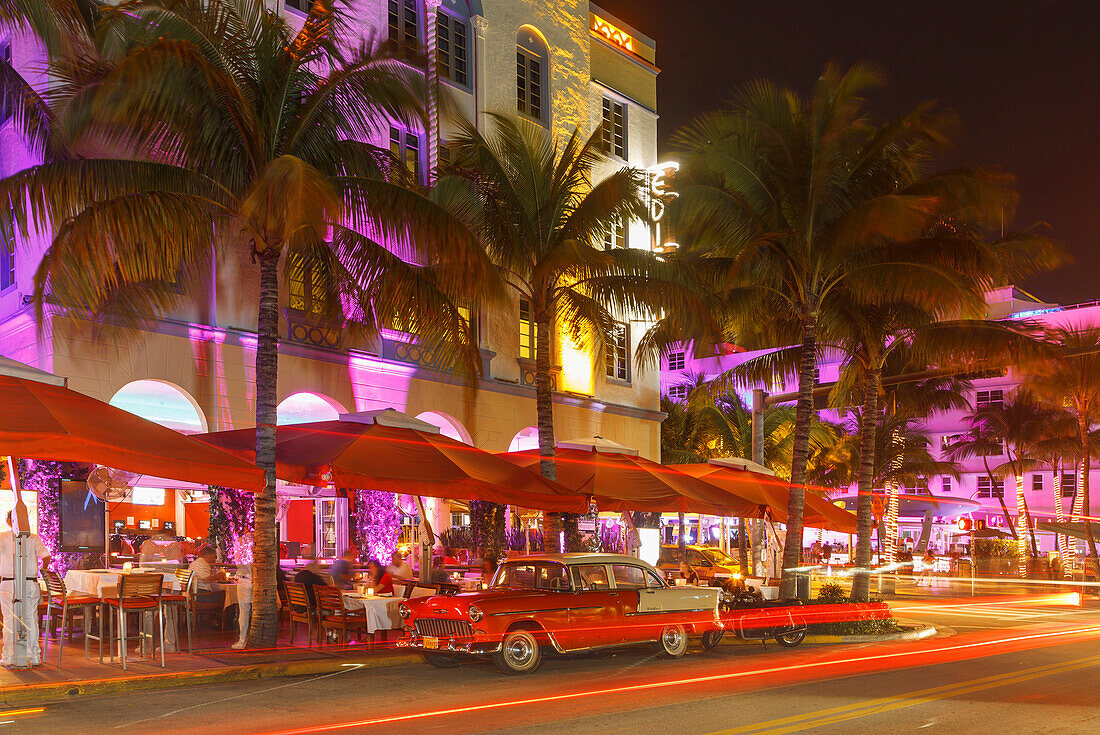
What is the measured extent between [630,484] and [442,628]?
7.21 meters

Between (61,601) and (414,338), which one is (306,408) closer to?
(414,338)

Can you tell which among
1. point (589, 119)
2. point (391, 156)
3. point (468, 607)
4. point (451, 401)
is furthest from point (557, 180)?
point (589, 119)

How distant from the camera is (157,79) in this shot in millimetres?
13953

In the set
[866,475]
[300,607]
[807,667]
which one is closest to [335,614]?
[300,607]

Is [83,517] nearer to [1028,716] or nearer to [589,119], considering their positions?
[1028,716]

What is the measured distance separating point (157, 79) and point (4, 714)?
8019 mm

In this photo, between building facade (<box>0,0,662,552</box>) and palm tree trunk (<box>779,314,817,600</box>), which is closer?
building facade (<box>0,0,662,552</box>)

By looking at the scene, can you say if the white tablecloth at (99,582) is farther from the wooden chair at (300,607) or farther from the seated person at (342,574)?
the seated person at (342,574)

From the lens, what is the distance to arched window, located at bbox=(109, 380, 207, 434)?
70.2 feet

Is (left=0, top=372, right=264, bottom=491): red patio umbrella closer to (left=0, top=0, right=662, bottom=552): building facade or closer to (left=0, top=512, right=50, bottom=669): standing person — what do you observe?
(left=0, top=512, right=50, bottom=669): standing person

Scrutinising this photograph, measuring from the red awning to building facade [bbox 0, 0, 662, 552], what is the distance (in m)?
3.46

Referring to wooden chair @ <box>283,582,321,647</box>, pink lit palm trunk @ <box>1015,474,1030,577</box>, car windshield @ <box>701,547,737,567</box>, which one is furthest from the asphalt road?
pink lit palm trunk @ <box>1015,474,1030,577</box>

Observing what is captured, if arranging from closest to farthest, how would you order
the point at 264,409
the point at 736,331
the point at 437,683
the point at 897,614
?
1. the point at 437,683
2. the point at 264,409
3. the point at 736,331
4. the point at 897,614

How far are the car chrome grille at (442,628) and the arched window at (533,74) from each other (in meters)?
19.9
